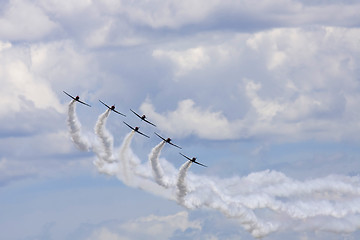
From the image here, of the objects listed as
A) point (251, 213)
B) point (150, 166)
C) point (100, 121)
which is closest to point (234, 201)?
point (251, 213)

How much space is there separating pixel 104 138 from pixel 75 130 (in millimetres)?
5735

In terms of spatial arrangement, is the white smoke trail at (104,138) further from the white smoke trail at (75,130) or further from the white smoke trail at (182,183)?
the white smoke trail at (182,183)

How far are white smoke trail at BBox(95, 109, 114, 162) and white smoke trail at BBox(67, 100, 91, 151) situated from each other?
2.90m

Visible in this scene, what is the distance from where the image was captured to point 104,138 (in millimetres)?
184625

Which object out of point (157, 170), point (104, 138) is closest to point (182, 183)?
point (157, 170)

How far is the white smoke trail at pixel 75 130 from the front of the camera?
602ft

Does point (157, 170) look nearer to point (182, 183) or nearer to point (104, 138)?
point (182, 183)

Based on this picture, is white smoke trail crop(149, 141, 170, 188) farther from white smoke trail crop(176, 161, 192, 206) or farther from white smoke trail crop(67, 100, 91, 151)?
white smoke trail crop(67, 100, 91, 151)

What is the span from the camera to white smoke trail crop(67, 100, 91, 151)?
602ft

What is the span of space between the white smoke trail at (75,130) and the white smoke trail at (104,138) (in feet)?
9.51

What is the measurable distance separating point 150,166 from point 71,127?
16.9m

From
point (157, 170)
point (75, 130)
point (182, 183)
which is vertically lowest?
point (182, 183)

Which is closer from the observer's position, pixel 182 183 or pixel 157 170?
pixel 182 183

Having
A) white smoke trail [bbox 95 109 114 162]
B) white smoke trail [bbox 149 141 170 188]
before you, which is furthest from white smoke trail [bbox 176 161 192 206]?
white smoke trail [bbox 95 109 114 162]
